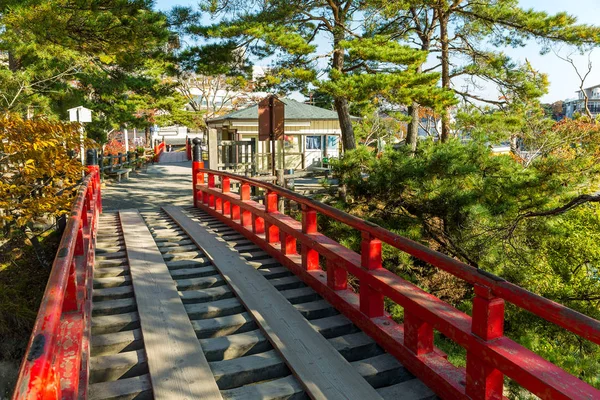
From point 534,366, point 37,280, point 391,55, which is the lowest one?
point 37,280

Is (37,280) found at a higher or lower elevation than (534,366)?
lower

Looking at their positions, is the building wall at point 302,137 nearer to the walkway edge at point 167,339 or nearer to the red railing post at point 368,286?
the walkway edge at point 167,339

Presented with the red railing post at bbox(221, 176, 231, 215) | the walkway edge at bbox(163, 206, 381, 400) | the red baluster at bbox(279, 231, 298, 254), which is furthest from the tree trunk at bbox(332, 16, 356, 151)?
the walkway edge at bbox(163, 206, 381, 400)

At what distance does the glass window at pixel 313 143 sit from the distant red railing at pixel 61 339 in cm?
2383

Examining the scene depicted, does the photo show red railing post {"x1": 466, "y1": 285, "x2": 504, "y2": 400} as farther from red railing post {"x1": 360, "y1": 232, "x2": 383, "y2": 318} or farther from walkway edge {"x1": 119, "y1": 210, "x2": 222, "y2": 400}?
walkway edge {"x1": 119, "y1": 210, "x2": 222, "y2": 400}

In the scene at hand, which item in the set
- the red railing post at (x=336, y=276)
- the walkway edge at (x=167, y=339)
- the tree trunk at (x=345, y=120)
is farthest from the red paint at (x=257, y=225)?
the tree trunk at (x=345, y=120)

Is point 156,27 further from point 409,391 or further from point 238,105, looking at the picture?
point 238,105

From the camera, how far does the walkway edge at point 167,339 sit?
3283mm

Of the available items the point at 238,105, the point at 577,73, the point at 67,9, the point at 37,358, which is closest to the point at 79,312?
the point at 37,358

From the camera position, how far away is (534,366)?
8.97 feet

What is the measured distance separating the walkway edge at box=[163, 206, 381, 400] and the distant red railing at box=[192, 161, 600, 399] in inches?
17.7

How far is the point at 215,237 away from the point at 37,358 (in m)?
5.66

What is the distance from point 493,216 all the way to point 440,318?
484 centimetres

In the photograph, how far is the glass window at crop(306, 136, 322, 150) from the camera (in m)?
28.1
